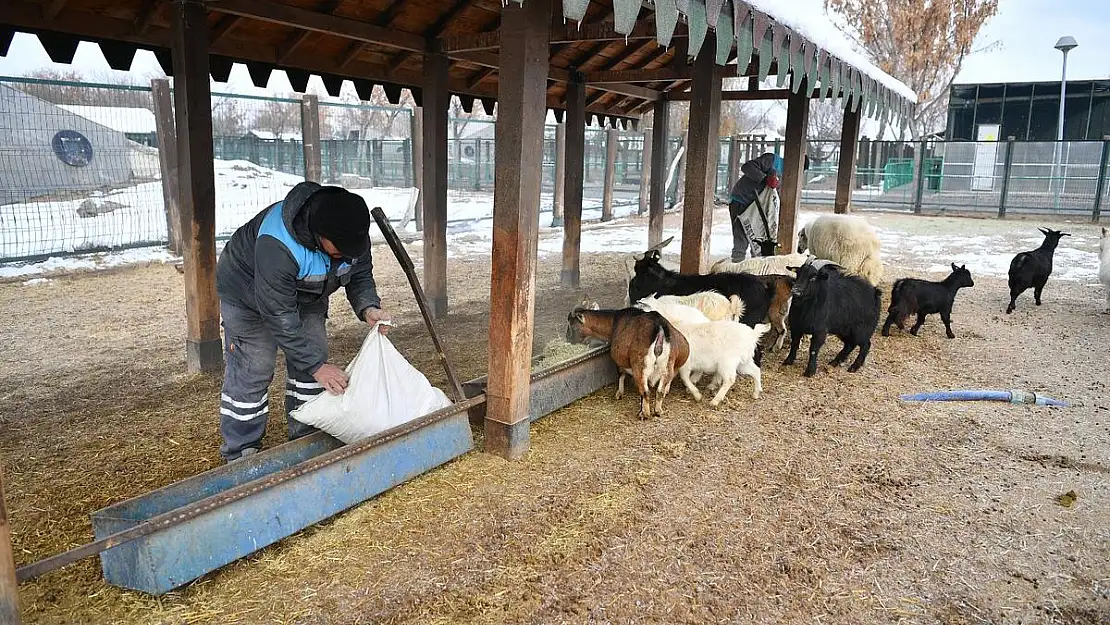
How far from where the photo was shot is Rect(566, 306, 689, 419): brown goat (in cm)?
496

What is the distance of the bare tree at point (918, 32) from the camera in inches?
1035

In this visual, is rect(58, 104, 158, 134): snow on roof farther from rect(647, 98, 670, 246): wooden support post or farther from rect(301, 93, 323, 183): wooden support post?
rect(647, 98, 670, 246): wooden support post

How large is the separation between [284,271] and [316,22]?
10.8 ft

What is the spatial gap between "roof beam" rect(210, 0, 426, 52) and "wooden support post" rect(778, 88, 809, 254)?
4.36 m

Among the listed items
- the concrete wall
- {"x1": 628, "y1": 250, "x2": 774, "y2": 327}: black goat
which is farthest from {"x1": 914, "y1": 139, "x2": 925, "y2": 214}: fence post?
the concrete wall

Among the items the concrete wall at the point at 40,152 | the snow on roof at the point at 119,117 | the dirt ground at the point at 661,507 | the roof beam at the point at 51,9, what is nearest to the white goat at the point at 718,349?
the dirt ground at the point at 661,507

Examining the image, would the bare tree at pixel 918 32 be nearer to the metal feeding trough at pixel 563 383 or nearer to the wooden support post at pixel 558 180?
the wooden support post at pixel 558 180

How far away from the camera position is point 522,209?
13.0ft

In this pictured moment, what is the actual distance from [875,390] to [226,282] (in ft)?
15.8

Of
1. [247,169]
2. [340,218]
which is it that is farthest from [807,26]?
[247,169]

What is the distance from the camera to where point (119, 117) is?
1186 cm

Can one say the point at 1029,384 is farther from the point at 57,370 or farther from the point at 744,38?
the point at 57,370

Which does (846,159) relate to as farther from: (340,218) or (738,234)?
(340,218)

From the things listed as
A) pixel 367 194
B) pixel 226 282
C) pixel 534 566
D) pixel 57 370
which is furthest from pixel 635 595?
pixel 367 194
